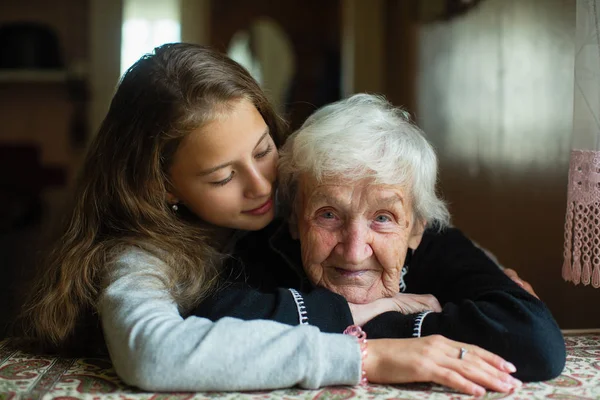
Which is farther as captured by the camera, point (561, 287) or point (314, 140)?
point (561, 287)

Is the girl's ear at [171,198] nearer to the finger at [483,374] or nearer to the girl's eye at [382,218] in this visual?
the girl's eye at [382,218]

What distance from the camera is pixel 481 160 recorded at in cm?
264

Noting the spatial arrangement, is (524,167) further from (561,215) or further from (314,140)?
(314,140)

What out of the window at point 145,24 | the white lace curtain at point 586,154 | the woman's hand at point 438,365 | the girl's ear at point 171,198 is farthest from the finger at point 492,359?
the window at point 145,24

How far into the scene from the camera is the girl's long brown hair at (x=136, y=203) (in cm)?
158

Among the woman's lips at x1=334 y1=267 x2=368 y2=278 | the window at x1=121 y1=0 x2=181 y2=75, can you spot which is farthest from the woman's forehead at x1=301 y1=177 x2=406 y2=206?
the window at x1=121 y1=0 x2=181 y2=75

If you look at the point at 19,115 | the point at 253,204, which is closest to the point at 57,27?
the point at 19,115

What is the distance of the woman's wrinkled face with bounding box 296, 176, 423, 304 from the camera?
1.48m

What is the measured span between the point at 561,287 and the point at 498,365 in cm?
110

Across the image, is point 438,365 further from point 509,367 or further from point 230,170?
point 230,170

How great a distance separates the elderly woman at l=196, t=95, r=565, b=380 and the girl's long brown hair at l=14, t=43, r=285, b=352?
0.50ft

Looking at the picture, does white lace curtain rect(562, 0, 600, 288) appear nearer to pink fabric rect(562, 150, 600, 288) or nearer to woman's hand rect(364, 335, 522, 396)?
pink fabric rect(562, 150, 600, 288)

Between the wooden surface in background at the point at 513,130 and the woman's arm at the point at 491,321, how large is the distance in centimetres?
75

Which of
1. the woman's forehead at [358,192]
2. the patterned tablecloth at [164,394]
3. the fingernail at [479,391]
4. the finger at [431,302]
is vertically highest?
the woman's forehead at [358,192]
